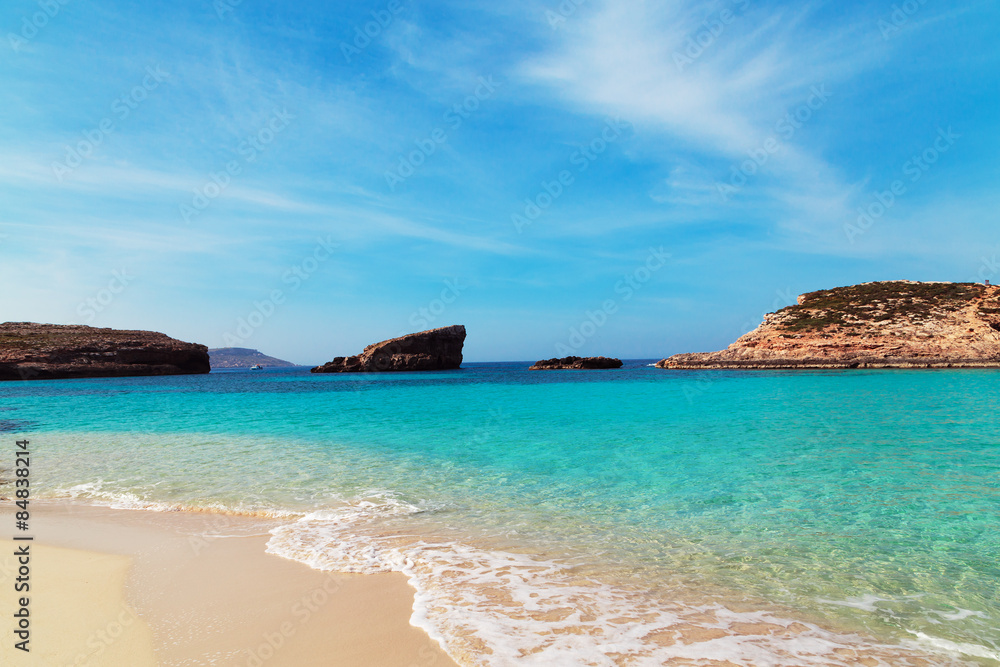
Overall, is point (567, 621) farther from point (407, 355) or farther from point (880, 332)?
point (407, 355)

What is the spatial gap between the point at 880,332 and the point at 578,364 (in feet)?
149

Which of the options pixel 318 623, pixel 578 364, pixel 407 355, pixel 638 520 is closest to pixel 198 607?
pixel 318 623

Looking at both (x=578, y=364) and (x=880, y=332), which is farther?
(x=578, y=364)

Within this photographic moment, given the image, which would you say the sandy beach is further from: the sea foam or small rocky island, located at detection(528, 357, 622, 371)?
small rocky island, located at detection(528, 357, 622, 371)

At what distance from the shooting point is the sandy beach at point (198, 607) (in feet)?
11.3

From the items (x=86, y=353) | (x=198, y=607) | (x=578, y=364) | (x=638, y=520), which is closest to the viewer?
(x=198, y=607)

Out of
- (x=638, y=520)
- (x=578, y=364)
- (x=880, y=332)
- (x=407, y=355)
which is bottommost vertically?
(x=638, y=520)

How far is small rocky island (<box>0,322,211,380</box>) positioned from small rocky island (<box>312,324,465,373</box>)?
25278 millimetres

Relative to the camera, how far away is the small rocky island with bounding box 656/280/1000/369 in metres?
50.6

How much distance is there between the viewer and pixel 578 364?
3519 inches

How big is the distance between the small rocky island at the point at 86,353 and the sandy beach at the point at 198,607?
81.1m

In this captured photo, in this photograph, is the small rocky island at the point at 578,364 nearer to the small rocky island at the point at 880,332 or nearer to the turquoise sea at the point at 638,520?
the small rocky island at the point at 880,332

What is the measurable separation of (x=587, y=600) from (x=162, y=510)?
7.09 m

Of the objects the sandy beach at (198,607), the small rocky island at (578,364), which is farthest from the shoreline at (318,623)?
the small rocky island at (578,364)
